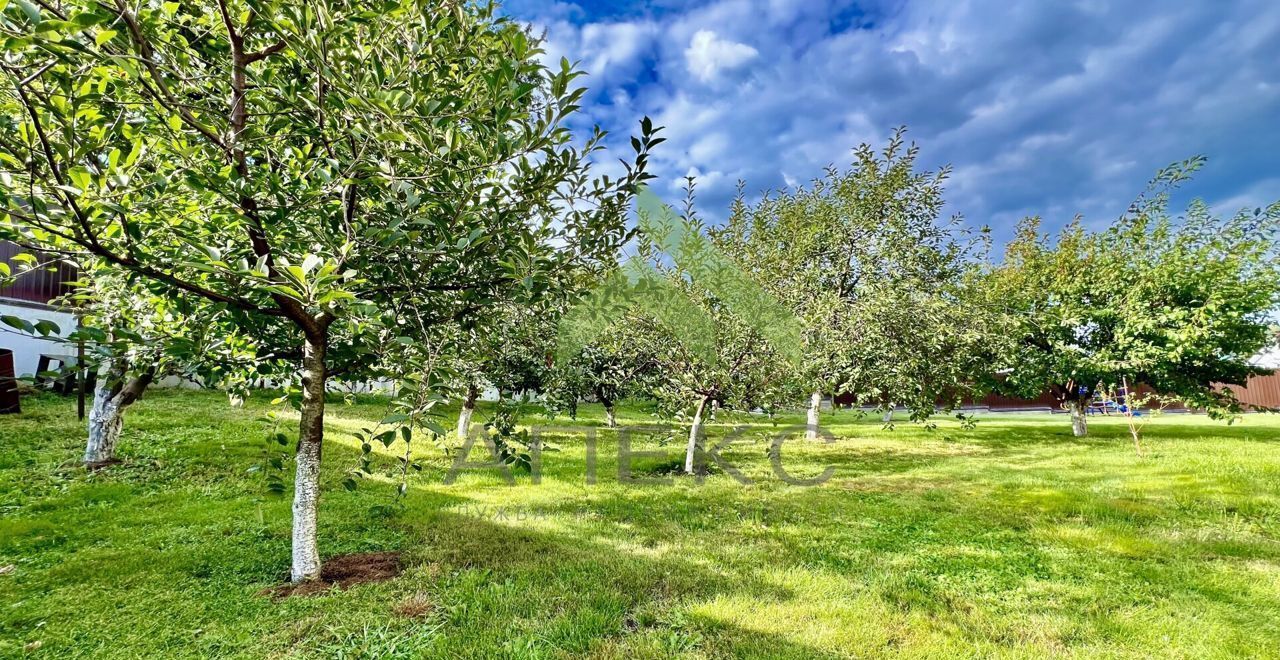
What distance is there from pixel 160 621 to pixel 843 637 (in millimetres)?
5488

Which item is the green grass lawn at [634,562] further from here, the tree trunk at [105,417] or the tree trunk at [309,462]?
the tree trunk at [309,462]

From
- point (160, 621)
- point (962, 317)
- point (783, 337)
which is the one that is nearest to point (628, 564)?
point (160, 621)

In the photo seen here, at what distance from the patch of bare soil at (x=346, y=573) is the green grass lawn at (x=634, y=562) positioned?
0.18 metres

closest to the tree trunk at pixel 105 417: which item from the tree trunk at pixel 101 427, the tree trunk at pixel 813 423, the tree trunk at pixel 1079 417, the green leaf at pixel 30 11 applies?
the tree trunk at pixel 101 427

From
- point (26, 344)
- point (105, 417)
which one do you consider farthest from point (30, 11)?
point (26, 344)

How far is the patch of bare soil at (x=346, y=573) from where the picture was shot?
177 inches

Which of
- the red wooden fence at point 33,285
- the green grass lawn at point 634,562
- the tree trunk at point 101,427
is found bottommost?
the green grass lawn at point 634,562

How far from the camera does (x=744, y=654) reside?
3.73 metres

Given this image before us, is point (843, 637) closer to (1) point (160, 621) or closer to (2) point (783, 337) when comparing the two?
(1) point (160, 621)

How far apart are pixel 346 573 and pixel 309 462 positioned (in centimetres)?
128

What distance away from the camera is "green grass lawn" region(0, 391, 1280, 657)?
154 inches

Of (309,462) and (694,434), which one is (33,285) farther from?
(694,434)

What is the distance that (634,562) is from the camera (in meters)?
5.50

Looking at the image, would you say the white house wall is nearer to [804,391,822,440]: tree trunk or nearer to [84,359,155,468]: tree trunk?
[84,359,155,468]: tree trunk
